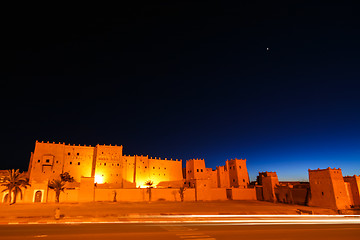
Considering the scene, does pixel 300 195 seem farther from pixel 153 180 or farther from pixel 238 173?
pixel 153 180

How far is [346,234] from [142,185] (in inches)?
1894

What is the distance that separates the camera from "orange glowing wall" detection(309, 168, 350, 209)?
34.1m

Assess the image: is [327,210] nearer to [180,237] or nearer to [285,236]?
[285,236]

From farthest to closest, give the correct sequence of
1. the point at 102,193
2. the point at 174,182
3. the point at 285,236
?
the point at 174,182
the point at 102,193
the point at 285,236

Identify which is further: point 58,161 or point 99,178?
point 99,178

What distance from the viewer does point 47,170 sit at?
1860 inches

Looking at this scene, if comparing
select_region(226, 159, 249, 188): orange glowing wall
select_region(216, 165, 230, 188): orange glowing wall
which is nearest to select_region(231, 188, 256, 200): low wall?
select_region(226, 159, 249, 188): orange glowing wall

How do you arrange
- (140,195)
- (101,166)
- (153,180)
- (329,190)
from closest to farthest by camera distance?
(329,190), (140,195), (101,166), (153,180)

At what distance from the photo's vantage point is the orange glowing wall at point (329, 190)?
1343 inches

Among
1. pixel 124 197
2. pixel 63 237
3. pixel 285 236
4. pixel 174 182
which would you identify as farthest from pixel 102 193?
pixel 285 236

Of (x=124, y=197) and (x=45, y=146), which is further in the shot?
(x=45, y=146)

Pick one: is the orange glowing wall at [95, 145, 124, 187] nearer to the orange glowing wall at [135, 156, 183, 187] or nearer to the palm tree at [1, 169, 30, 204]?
the orange glowing wall at [135, 156, 183, 187]

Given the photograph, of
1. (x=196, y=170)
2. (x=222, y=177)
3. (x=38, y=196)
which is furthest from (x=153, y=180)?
(x=38, y=196)

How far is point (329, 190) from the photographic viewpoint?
3478 centimetres
